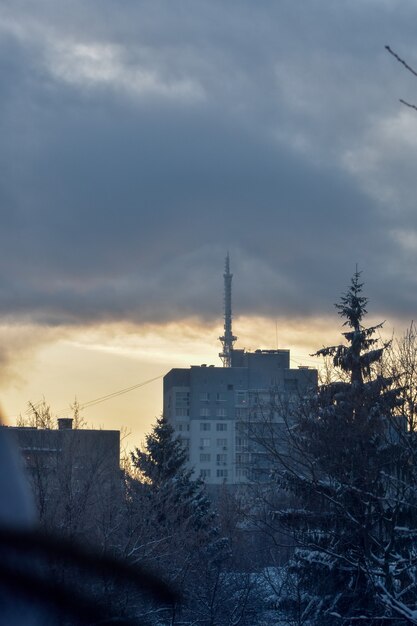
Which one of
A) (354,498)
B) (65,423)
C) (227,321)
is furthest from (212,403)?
(354,498)

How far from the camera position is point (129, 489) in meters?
32.4

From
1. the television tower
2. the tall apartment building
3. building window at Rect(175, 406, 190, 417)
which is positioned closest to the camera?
the tall apartment building

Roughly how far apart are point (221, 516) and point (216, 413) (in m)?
85.0

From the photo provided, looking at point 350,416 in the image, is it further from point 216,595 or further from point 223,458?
point 223,458

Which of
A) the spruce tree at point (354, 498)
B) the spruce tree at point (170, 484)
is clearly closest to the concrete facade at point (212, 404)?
the spruce tree at point (170, 484)

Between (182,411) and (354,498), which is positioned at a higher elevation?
(182,411)

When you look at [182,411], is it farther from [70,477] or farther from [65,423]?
[70,477]

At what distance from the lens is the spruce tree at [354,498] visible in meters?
24.4

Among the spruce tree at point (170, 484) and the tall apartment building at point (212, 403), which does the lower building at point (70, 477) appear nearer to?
the spruce tree at point (170, 484)

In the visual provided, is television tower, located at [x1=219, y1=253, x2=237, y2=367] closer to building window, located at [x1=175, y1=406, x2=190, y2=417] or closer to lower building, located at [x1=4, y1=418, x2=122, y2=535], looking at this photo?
building window, located at [x1=175, y1=406, x2=190, y2=417]

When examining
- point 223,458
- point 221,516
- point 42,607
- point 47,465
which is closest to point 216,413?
point 223,458

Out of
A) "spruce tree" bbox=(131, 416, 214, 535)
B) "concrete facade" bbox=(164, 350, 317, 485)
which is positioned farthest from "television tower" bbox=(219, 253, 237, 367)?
"spruce tree" bbox=(131, 416, 214, 535)

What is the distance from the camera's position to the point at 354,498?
25484 mm

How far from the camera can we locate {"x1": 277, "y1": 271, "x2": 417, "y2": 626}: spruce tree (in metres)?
24.4
